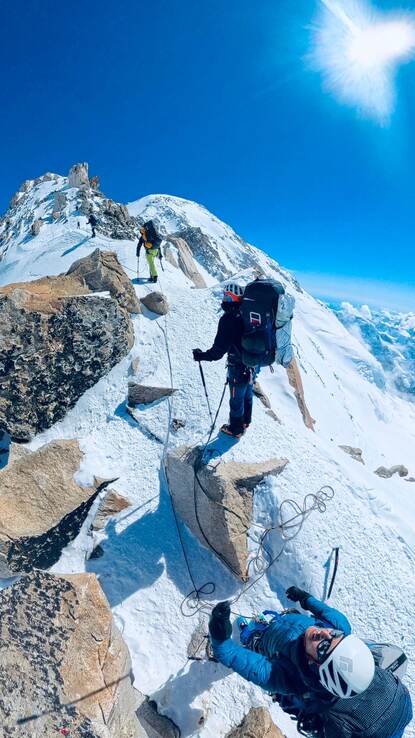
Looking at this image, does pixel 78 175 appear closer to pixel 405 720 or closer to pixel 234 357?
pixel 234 357

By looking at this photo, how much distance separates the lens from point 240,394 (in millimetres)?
8031

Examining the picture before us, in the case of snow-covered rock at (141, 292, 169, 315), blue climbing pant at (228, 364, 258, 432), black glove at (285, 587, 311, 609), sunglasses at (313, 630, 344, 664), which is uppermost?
snow-covered rock at (141, 292, 169, 315)

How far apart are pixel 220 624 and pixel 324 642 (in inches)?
56.3

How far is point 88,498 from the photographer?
757 centimetres

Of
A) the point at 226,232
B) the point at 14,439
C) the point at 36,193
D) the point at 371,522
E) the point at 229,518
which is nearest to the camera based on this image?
the point at 229,518

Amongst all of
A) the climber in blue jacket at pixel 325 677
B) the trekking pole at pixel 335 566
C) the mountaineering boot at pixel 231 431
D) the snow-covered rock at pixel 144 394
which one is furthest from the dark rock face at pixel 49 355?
the trekking pole at pixel 335 566

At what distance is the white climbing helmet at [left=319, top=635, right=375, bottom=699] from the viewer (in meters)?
3.61

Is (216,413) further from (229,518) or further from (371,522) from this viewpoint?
(371,522)

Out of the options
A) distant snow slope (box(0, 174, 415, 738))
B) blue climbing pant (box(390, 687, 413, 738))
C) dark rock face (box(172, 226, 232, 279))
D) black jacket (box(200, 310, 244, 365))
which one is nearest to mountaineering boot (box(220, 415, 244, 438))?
distant snow slope (box(0, 174, 415, 738))

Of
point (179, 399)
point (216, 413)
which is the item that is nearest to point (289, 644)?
point (216, 413)

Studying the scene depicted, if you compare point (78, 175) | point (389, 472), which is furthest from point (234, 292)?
point (78, 175)

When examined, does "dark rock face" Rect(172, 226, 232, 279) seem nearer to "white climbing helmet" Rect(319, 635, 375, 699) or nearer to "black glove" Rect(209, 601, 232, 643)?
"black glove" Rect(209, 601, 232, 643)

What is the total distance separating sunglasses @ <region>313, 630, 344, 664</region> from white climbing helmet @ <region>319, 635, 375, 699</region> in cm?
9

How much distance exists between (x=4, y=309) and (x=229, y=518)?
7.93 metres
